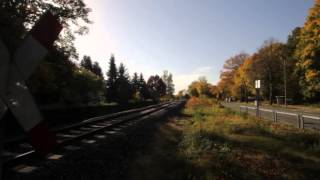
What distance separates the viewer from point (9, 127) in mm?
13586

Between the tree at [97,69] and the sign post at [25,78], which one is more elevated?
the tree at [97,69]

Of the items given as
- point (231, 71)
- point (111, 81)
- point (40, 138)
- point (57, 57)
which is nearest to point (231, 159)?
point (40, 138)

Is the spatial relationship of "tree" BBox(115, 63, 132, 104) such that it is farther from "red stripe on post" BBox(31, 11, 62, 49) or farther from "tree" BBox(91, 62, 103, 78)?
"red stripe on post" BBox(31, 11, 62, 49)

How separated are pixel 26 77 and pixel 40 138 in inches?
17.0

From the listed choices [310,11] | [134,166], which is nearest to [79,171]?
[134,166]

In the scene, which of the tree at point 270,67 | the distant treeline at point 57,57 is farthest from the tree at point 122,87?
the tree at point 270,67

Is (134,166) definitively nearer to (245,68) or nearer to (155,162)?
(155,162)

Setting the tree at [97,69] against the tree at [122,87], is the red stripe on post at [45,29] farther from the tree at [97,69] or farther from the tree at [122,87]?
the tree at [97,69]

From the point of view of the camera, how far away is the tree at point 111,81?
232 feet

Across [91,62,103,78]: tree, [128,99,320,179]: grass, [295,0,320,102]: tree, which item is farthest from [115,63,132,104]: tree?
[128,99,320,179]: grass

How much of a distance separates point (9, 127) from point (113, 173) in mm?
8691

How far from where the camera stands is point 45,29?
6.99 feet

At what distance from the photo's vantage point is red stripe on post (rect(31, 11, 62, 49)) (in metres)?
2.12

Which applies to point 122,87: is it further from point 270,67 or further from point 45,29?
point 45,29
